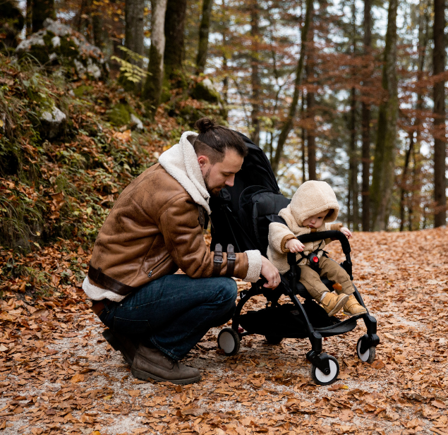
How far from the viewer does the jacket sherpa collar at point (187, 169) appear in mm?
2785

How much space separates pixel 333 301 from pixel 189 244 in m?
1.18

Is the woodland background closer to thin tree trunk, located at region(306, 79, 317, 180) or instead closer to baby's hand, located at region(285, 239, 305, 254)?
baby's hand, located at region(285, 239, 305, 254)

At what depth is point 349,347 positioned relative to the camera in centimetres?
378

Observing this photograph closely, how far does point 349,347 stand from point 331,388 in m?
0.94

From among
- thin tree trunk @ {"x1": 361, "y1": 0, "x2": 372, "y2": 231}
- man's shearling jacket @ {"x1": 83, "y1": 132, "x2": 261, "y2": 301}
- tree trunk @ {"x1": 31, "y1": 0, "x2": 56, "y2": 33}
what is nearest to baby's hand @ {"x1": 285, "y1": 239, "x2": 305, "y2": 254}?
man's shearling jacket @ {"x1": 83, "y1": 132, "x2": 261, "y2": 301}

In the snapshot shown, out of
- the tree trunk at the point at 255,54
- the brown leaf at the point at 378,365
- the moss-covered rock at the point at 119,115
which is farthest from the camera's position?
the tree trunk at the point at 255,54

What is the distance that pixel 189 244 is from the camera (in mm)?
2756

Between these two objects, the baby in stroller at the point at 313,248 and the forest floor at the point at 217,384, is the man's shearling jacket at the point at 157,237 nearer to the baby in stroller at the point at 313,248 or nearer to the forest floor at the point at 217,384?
the baby in stroller at the point at 313,248

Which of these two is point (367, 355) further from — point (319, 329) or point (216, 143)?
point (216, 143)

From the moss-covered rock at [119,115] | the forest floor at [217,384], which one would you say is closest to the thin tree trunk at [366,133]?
the moss-covered rock at [119,115]

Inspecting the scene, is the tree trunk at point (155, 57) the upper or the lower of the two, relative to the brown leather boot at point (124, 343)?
upper

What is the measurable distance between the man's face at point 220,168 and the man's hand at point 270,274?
2.17 ft

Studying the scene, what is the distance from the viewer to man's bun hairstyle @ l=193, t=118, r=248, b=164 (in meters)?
2.88

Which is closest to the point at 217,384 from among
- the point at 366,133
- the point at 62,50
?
the point at 62,50
